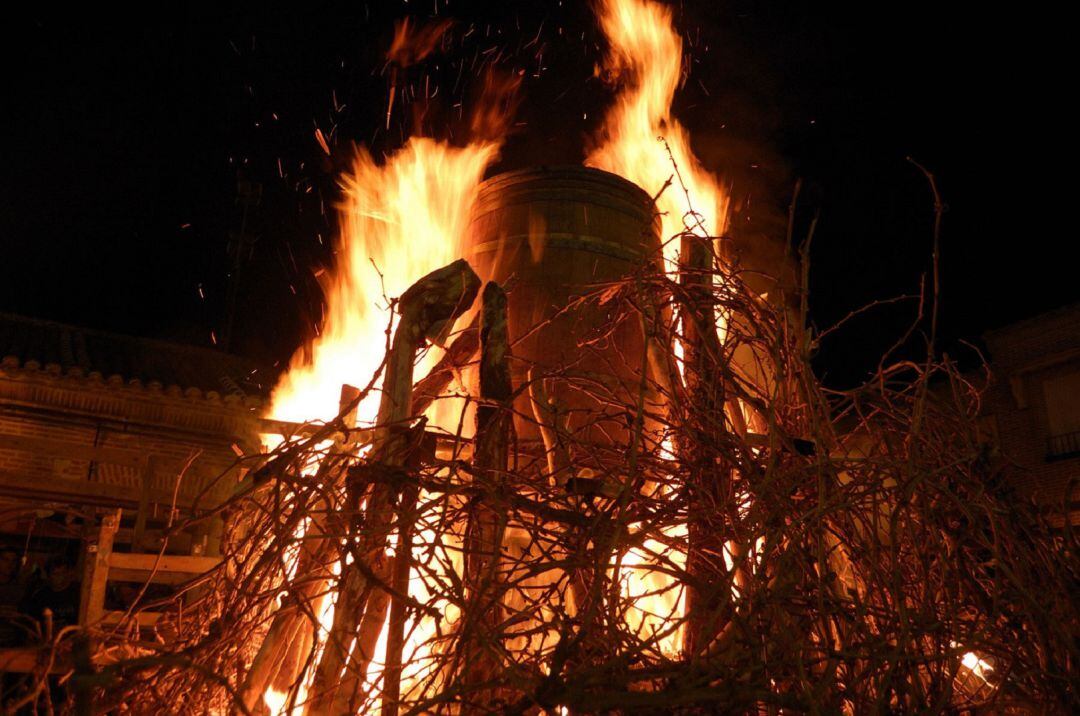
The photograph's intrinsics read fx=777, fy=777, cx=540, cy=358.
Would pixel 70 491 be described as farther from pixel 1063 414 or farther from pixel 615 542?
pixel 1063 414

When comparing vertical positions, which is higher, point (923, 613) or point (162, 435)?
point (162, 435)

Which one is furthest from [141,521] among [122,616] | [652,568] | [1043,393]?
[1043,393]

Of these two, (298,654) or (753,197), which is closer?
(298,654)

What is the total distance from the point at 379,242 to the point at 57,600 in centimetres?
481

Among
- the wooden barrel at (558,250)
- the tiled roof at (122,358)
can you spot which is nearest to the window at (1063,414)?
the wooden barrel at (558,250)

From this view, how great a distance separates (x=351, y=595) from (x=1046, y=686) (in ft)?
8.23

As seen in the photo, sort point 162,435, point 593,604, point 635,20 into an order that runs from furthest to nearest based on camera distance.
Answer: point 162,435, point 635,20, point 593,604

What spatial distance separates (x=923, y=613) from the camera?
247cm

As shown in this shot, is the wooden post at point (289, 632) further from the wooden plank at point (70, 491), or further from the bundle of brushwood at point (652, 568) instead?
the wooden plank at point (70, 491)

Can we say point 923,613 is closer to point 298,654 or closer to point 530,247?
point 298,654

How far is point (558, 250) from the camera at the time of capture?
5273 millimetres

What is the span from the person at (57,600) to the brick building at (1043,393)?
17226 mm

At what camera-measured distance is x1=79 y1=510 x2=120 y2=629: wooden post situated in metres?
6.17

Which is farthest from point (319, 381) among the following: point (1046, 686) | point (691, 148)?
point (1046, 686)
